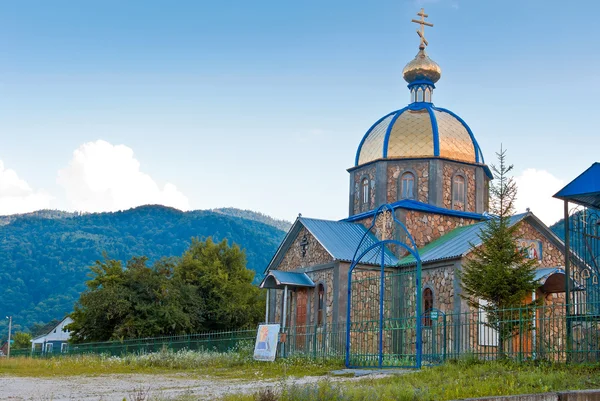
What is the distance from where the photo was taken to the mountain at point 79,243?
97938mm

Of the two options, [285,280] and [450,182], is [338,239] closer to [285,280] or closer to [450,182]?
[285,280]

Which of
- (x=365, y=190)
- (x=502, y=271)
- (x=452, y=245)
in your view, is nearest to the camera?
(x=502, y=271)

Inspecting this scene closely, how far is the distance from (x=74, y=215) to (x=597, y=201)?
120564 millimetres

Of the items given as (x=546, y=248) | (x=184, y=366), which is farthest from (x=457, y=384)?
(x=546, y=248)

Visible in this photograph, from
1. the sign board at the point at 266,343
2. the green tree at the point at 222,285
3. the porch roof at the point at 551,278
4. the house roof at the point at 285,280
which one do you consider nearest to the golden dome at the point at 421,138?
the house roof at the point at 285,280

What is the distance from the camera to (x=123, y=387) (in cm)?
1329

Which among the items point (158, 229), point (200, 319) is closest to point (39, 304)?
point (158, 229)

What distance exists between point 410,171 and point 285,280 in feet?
19.8

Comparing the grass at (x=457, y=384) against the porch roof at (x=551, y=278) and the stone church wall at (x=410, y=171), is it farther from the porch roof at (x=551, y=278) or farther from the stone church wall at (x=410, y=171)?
the stone church wall at (x=410, y=171)

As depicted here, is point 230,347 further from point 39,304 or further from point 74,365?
point 39,304

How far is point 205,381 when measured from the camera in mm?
14906

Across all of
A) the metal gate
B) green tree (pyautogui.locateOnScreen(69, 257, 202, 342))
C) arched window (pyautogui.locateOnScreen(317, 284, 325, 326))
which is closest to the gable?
arched window (pyautogui.locateOnScreen(317, 284, 325, 326))

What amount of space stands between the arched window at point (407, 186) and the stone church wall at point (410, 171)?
11 cm

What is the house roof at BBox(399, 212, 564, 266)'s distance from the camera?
22148 millimetres
